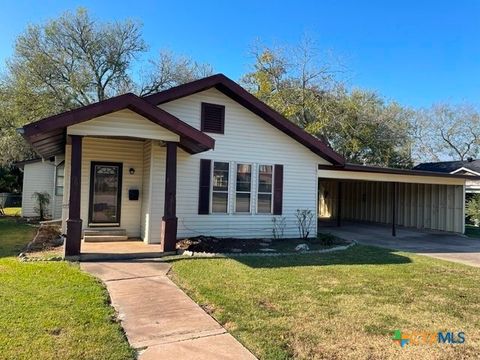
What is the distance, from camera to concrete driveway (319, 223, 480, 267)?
10082 mm

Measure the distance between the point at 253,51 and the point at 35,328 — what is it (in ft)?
79.9

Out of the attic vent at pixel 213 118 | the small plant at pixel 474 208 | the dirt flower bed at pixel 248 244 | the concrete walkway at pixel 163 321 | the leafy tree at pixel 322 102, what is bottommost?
the concrete walkway at pixel 163 321

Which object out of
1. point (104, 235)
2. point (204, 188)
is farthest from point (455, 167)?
point (104, 235)

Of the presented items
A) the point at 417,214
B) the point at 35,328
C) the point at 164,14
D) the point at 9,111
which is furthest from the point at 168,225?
the point at 9,111

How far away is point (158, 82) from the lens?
2372 cm

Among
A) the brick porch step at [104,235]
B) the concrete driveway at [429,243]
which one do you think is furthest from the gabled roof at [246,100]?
the brick porch step at [104,235]

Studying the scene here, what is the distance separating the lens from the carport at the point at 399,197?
13.4m

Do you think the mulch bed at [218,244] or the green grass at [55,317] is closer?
the green grass at [55,317]

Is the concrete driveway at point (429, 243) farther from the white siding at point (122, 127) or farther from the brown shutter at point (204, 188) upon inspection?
the white siding at point (122, 127)

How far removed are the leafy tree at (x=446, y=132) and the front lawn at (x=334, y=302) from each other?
3674 cm

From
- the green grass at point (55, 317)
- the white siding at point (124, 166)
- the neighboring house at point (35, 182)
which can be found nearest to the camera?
the green grass at point (55, 317)

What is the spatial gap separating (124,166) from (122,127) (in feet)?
9.92

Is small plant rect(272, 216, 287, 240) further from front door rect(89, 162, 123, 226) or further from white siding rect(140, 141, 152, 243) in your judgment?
front door rect(89, 162, 123, 226)

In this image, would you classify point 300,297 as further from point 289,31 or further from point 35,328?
point 289,31
